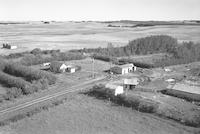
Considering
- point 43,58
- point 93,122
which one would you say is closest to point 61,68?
point 43,58

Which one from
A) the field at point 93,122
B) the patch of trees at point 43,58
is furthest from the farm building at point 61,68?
the field at point 93,122

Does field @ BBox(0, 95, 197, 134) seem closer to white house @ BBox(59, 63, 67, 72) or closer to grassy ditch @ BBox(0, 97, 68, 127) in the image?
grassy ditch @ BBox(0, 97, 68, 127)

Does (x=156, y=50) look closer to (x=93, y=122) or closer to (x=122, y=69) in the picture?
(x=122, y=69)

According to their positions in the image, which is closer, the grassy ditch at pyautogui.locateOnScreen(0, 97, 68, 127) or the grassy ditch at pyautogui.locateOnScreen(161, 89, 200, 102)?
the grassy ditch at pyautogui.locateOnScreen(0, 97, 68, 127)

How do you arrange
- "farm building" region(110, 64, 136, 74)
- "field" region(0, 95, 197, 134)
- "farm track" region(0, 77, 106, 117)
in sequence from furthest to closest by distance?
"farm building" region(110, 64, 136, 74)
"farm track" region(0, 77, 106, 117)
"field" region(0, 95, 197, 134)

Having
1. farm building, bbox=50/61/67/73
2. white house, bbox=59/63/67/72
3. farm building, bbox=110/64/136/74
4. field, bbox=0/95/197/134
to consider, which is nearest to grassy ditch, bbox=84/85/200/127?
field, bbox=0/95/197/134

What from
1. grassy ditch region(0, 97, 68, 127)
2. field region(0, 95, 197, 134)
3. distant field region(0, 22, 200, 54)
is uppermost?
distant field region(0, 22, 200, 54)

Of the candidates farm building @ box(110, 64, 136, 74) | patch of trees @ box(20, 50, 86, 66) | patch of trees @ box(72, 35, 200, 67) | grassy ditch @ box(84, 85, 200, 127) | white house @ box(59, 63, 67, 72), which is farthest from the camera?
patch of trees @ box(72, 35, 200, 67)

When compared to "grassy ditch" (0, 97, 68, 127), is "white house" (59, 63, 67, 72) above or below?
above

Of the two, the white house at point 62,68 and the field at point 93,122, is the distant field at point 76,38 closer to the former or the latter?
the white house at point 62,68
